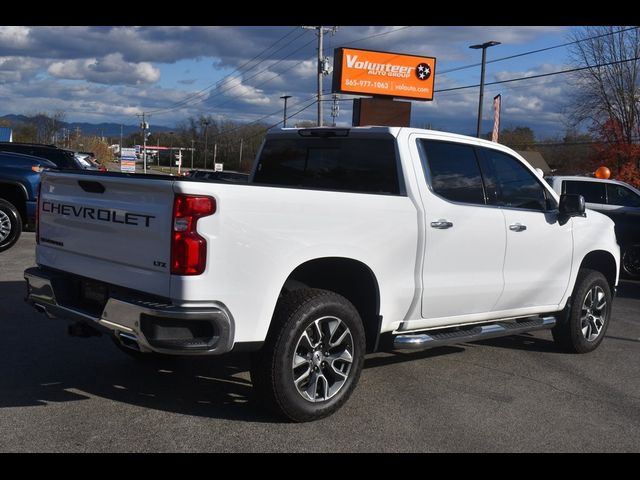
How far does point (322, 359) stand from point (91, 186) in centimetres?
193

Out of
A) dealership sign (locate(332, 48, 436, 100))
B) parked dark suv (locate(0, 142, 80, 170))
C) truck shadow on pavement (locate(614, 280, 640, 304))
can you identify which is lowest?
truck shadow on pavement (locate(614, 280, 640, 304))

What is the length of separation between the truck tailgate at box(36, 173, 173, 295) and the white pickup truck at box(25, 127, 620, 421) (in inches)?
0.5

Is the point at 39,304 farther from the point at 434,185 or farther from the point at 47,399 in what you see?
the point at 434,185

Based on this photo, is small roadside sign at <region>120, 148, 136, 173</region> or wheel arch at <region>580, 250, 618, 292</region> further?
small roadside sign at <region>120, 148, 136, 173</region>

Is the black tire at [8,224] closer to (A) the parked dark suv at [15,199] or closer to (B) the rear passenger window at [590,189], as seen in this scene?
(A) the parked dark suv at [15,199]

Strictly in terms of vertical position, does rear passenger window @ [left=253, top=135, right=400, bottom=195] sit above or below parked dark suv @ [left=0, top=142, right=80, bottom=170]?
below

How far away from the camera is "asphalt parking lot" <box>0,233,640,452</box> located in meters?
4.25

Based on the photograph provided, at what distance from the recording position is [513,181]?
6.18m

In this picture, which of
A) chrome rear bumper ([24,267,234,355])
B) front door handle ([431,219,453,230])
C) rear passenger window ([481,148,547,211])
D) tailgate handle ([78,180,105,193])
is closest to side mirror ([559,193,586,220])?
rear passenger window ([481,148,547,211])

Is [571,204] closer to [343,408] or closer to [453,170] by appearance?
[453,170]

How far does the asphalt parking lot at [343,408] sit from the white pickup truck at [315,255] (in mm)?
393

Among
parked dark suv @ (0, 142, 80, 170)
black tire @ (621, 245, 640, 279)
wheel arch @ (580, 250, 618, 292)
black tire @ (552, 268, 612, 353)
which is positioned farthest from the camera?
parked dark suv @ (0, 142, 80, 170)

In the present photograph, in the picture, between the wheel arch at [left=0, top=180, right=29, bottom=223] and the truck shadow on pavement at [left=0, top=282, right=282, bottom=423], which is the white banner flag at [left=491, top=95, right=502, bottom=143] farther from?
the truck shadow on pavement at [left=0, top=282, right=282, bottom=423]

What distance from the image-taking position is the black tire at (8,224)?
37.3 ft
